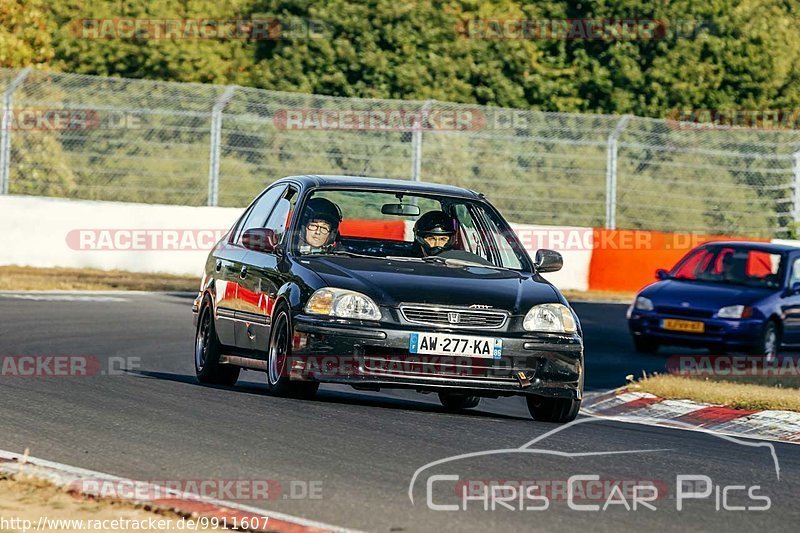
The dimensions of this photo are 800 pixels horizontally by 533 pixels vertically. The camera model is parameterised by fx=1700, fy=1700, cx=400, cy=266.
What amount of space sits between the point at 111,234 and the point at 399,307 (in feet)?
58.0

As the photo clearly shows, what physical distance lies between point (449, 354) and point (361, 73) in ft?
98.8

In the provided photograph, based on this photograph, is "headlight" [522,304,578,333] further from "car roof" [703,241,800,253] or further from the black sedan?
"car roof" [703,241,800,253]

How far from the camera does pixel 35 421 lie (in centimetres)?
941

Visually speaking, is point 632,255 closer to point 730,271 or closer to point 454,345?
point 730,271

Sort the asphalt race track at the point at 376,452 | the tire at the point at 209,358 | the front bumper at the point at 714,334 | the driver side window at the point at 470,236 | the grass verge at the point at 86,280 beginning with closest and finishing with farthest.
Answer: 1. the asphalt race track at the point at 376,452
2. the driver side window at the point at 470,236
3. the tire at the point at 209,358
4. the front bumper at the point at 714,334
5. the grass verge at the point at 86,280

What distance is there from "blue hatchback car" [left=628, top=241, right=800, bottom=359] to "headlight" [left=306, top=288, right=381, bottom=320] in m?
10.0

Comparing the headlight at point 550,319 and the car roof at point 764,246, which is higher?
the car roof at point 764,246

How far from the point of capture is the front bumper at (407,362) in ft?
33.2

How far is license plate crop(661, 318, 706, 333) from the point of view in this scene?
19625 millimetres
